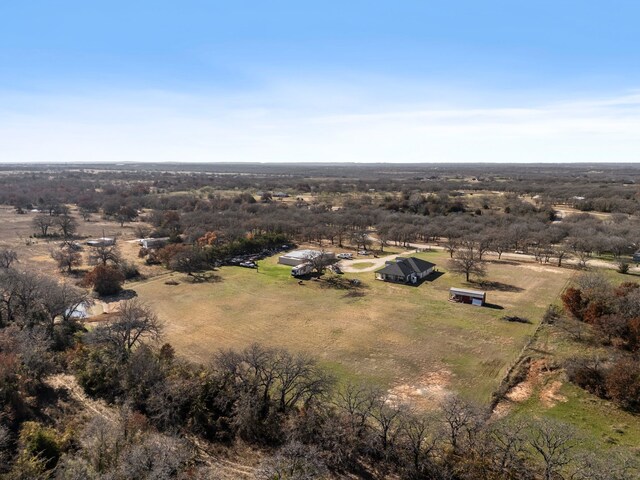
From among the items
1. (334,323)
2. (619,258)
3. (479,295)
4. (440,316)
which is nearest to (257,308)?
(334,323)

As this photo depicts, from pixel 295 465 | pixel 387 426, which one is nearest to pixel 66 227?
pixel 295 465

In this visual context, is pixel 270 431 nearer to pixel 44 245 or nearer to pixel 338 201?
pixel 44 245

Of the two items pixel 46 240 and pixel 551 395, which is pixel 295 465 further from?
pixel 46 240

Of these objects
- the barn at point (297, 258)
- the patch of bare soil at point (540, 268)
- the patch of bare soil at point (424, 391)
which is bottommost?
the patch of bare soil at point (424, 391)

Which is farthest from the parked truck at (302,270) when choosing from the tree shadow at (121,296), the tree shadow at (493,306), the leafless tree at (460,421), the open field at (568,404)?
the leafless tree at (460,421)

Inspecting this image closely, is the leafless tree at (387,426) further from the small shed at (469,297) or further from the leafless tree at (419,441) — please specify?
the small shed at (469,297)

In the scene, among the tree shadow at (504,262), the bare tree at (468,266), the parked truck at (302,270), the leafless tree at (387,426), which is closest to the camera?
the leafless tree at (387,426)
